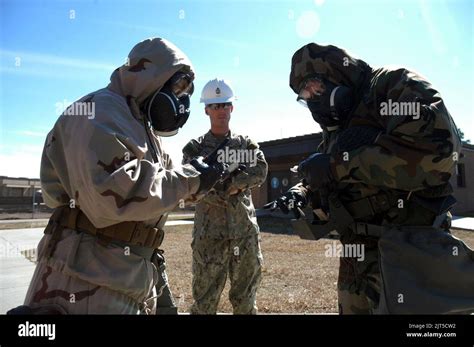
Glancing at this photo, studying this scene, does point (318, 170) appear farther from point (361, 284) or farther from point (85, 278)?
point (85, 278)

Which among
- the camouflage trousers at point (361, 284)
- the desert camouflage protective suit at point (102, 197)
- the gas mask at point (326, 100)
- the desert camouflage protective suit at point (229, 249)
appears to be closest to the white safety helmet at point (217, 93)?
the desert camouflage protective suit at point (229, 249)

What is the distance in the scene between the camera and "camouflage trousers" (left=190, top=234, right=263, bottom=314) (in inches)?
126

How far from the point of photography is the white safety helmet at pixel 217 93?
3.70 meters

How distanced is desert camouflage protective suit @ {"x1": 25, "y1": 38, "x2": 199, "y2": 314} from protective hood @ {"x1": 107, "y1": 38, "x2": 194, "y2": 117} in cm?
10

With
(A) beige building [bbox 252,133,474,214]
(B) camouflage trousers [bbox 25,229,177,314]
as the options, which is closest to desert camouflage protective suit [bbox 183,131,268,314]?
(B) camouflage trousers [bbox 25,229,177,314]

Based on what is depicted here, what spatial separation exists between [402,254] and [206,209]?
1.92 m

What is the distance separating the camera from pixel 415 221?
205 centimetres

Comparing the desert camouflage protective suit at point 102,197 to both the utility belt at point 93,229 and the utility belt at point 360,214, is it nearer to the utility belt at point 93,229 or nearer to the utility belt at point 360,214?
the utility belt at point 93,229

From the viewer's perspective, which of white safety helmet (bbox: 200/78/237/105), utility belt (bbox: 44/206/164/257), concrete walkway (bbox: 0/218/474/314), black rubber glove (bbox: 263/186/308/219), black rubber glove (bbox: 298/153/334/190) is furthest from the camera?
concrete walkway (bbox: 0/218/474/314)

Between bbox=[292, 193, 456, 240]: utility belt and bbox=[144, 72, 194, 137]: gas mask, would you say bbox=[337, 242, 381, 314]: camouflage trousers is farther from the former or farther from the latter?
bbox=[144, 72, 194, 137]: gas mask

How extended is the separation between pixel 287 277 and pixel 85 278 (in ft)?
16.7

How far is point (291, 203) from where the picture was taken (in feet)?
8.18

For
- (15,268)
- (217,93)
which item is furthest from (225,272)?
(15,268)
